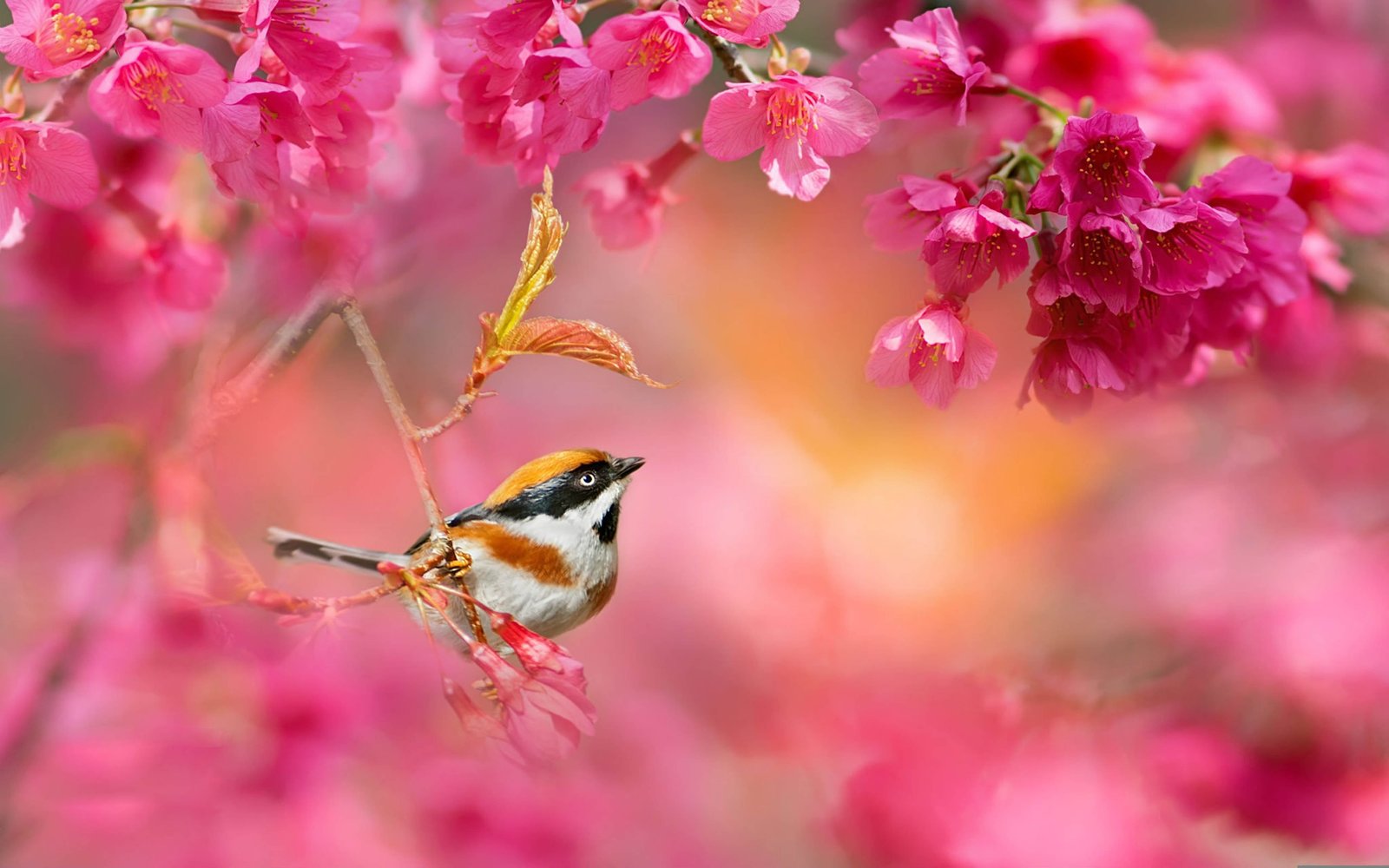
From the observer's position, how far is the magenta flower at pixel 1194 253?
0.60ft

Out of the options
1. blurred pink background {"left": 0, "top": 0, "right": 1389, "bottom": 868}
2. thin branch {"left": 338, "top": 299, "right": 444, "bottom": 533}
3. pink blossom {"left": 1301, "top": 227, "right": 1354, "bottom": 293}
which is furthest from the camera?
blurred pink background {"left": 0, "top": 0, "right": 1389, "bottom": 868}

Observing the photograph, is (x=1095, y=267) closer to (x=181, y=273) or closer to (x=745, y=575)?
(x=181, y=273)

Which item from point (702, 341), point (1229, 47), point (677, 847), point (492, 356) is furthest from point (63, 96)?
point (1229, 47)

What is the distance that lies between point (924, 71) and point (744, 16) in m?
0.04

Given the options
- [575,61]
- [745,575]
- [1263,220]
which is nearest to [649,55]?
[575,61]

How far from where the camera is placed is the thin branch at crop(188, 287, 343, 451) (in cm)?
18

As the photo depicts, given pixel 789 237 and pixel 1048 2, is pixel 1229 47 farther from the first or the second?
pixel 1048 2

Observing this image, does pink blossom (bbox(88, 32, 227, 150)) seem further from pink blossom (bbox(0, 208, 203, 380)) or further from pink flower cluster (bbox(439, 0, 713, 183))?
pink blossom (bbox(0, 208, 203, 380))

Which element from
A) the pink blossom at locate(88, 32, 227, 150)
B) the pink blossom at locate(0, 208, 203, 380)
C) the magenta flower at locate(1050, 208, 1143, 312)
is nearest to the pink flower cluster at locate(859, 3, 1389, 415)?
the magenta flower at locate(1050, 208, 1143, 312)

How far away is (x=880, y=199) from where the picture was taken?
19cm

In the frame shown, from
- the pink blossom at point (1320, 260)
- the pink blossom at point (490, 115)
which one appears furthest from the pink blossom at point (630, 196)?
the pink blossom at point (1320, 260)

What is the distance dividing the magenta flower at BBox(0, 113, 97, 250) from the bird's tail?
8 cm

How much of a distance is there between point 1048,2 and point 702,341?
1.51ft

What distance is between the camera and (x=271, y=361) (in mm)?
181
